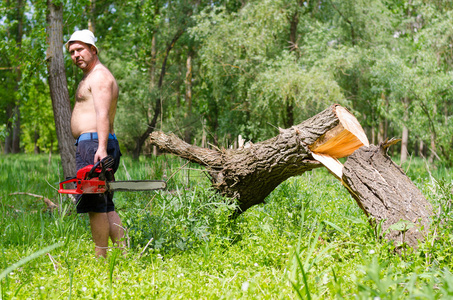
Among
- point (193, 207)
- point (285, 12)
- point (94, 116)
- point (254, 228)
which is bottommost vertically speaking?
point (254, 228)

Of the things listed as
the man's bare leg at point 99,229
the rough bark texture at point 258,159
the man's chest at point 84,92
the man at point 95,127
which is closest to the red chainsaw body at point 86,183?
the man at point 95,127

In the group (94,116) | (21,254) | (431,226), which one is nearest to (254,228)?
(431,226)

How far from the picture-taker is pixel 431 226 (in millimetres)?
3131

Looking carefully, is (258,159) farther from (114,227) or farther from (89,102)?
(89,102)

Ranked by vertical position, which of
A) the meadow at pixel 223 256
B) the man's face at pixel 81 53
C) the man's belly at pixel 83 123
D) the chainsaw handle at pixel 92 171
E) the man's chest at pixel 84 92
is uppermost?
the man's face at pixel 81 53

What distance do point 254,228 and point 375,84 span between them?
435 inches

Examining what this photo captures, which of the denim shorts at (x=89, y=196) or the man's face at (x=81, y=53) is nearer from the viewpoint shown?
the denim shorts at (x=89, y=196)

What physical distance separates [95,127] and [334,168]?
2.24m

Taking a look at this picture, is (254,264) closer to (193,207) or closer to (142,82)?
(193,207)

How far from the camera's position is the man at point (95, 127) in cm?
346

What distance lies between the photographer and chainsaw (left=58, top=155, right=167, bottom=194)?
3258 millimetres

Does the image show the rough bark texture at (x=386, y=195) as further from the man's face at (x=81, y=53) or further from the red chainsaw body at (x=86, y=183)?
the man's face at (x=81, y=53)

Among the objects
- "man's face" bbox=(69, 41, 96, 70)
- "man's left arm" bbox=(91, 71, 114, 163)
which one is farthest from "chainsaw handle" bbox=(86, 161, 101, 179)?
"man's face" bbox=(69, 41, 96, 70)

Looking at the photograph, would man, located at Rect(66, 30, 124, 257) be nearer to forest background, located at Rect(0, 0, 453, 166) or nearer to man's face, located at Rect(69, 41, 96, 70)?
man's face, located at Rect(69, 41, 96, 70)
